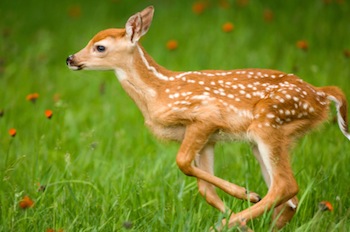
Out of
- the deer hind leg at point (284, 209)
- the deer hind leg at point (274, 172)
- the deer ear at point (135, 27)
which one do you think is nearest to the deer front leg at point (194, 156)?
the deer hind leg at point (274, 172)

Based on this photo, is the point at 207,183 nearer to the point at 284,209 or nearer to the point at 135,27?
the point at 284,209

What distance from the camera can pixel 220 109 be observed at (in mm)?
4727

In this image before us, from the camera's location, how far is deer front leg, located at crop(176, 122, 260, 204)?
4676 mm

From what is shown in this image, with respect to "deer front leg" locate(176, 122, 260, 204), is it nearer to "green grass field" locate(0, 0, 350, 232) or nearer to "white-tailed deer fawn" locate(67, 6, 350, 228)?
"white-tailed deer fawn" locate(67, 6, 350, 228)

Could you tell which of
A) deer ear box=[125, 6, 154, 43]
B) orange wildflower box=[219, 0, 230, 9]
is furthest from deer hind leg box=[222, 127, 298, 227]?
orange wildflower box=[219, 0, 230, 9]

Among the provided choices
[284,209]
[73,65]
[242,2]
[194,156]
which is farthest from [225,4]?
[194,156]

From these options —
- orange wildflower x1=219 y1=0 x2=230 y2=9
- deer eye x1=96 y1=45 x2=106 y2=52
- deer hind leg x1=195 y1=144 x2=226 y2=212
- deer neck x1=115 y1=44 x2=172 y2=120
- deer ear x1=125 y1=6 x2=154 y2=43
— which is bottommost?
deer hind leg x1=195 y1=144 x2=226 y2=212

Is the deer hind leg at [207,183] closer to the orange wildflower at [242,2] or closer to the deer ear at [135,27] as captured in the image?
the deer ear at [135,27]

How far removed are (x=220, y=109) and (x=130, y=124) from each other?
8.55ft

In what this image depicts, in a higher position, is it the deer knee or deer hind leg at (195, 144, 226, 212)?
the deer knee

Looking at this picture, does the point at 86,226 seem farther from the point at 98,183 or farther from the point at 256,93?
the point at 256,93

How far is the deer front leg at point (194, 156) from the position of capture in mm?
4676

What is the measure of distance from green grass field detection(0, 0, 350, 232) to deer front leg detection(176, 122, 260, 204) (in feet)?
0.60

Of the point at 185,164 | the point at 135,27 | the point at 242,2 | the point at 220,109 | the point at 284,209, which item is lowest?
the point at 284,209
